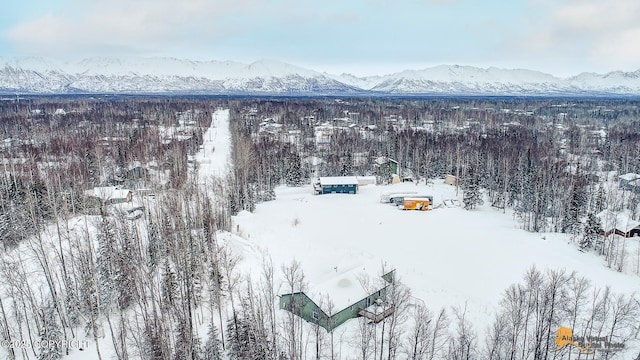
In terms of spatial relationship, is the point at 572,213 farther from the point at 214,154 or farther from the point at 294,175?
the point at 214,154

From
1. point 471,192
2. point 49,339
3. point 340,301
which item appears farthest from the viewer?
point 471,192

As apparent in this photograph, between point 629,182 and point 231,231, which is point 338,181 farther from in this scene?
point 629,182

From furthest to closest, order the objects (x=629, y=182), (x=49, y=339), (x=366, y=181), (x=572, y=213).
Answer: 1. (x=366, y=181)
2. (x=629, y=182)
3. (x=572, y=213)
4. (x=49, y=339)

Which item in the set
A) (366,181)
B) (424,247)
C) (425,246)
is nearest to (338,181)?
(366,181)

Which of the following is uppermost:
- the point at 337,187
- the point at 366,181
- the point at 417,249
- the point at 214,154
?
the point at 214,154

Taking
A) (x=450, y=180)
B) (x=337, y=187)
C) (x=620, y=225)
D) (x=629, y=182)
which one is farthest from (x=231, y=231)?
(x=629, y=182)

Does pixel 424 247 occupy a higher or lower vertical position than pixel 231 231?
lower

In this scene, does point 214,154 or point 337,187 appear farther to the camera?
point 214,154
